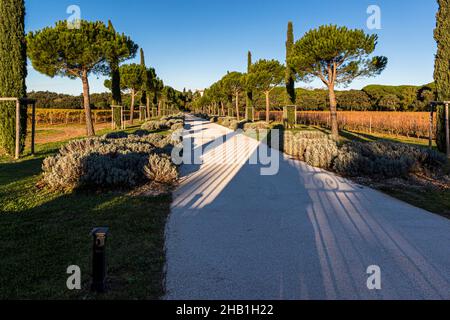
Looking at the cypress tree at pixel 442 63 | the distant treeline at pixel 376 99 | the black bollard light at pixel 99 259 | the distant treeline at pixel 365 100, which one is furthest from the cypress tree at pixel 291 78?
the black bollard light at pixel 99 259

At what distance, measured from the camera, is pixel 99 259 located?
2.66 m

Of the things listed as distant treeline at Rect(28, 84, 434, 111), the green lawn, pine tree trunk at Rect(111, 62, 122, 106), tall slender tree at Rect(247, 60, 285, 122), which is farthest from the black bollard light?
distant treeline at Rect(28, 84, 434, 111)

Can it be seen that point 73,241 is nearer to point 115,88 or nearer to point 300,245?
point 300,245

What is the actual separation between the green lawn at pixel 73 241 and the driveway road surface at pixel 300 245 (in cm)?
28

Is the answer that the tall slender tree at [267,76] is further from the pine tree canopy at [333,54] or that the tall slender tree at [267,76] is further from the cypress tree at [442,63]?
the cypress tree at [442,63]

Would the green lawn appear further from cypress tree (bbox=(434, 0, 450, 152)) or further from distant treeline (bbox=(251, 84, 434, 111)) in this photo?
distant treeline (bbox=(251, 84, 434, 111))

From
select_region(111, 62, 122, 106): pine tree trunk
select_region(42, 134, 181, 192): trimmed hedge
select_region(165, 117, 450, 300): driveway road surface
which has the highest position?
select_region(111, 62, 122, 106): pine tree trunk

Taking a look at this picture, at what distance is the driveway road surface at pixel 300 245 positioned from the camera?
287 centimetres

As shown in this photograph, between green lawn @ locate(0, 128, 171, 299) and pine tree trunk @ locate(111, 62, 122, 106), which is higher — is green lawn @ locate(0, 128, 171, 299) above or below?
below

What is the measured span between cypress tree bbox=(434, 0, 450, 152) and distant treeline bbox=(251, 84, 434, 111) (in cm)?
2473

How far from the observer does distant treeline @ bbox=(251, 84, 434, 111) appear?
49.2 meters

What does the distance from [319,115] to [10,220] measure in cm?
3668

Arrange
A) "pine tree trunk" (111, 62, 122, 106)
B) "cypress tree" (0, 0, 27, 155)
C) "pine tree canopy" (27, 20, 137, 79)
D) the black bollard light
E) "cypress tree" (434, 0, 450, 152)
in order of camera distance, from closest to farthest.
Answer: the black bollard light
"cypress tree" (0, 0, 27, 155)
"cypress tree" (434, 0, 450, 152)
"pine tree canopy" (27, 20, 137, 79)
"pine tree trunk" (111, 62, 122, 106)
